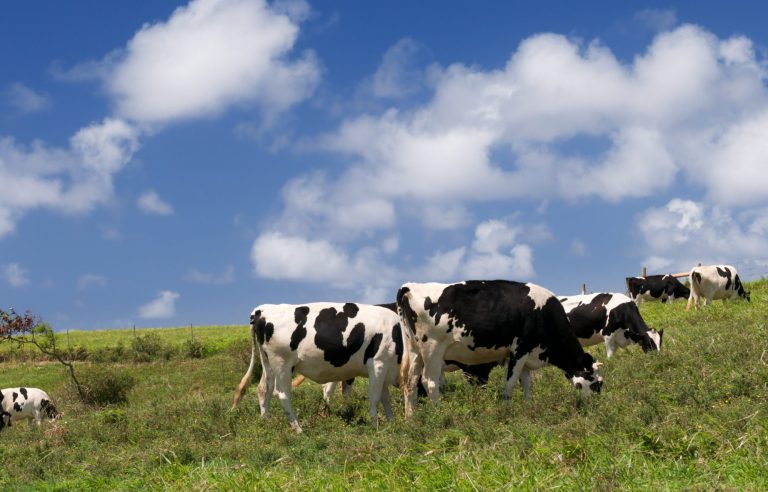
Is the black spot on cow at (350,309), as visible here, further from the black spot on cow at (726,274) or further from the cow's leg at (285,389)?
the black spot on cow at (726,274)

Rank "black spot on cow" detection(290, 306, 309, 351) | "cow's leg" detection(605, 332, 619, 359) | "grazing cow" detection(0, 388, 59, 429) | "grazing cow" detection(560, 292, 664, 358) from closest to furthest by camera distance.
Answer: "black spot on cow" detection(290, 306, 309, 351) → "grazing cow" detection(560, 292, 664, 358) → "cow's leg" detection(605, 332, 619, 359) → "grazing cow" detection(0, 388, 59, 429)

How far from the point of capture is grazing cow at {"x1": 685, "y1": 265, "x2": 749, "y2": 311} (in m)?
32.8

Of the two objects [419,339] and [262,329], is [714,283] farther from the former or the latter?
[262,329]

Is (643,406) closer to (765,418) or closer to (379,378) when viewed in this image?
(765,418)

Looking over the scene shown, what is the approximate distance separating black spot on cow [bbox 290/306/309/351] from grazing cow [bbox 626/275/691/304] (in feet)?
101

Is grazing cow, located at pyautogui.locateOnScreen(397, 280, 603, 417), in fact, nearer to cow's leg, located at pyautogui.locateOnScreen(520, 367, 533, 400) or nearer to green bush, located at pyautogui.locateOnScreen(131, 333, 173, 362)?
cow's leg, located at pyautogui.locateOnScreen(520, 367, 533, 400)

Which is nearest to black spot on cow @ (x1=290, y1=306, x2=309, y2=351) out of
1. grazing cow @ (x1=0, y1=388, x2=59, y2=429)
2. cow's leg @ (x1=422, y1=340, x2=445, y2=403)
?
cow's leg @ (x1=422, y1=340, x2=445, y2=403)

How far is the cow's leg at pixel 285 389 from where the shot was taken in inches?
515

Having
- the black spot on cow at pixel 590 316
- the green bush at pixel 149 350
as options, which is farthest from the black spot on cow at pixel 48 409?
the green bush at pixel 149 350

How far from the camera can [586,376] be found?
44.2 ft

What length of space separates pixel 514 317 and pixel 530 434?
4.56 metres

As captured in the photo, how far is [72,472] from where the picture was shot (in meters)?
11.1

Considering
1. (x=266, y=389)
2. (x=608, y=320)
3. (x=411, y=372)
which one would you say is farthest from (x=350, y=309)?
(x=608, y=320)

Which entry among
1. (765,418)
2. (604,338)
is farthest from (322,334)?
(604,338)
